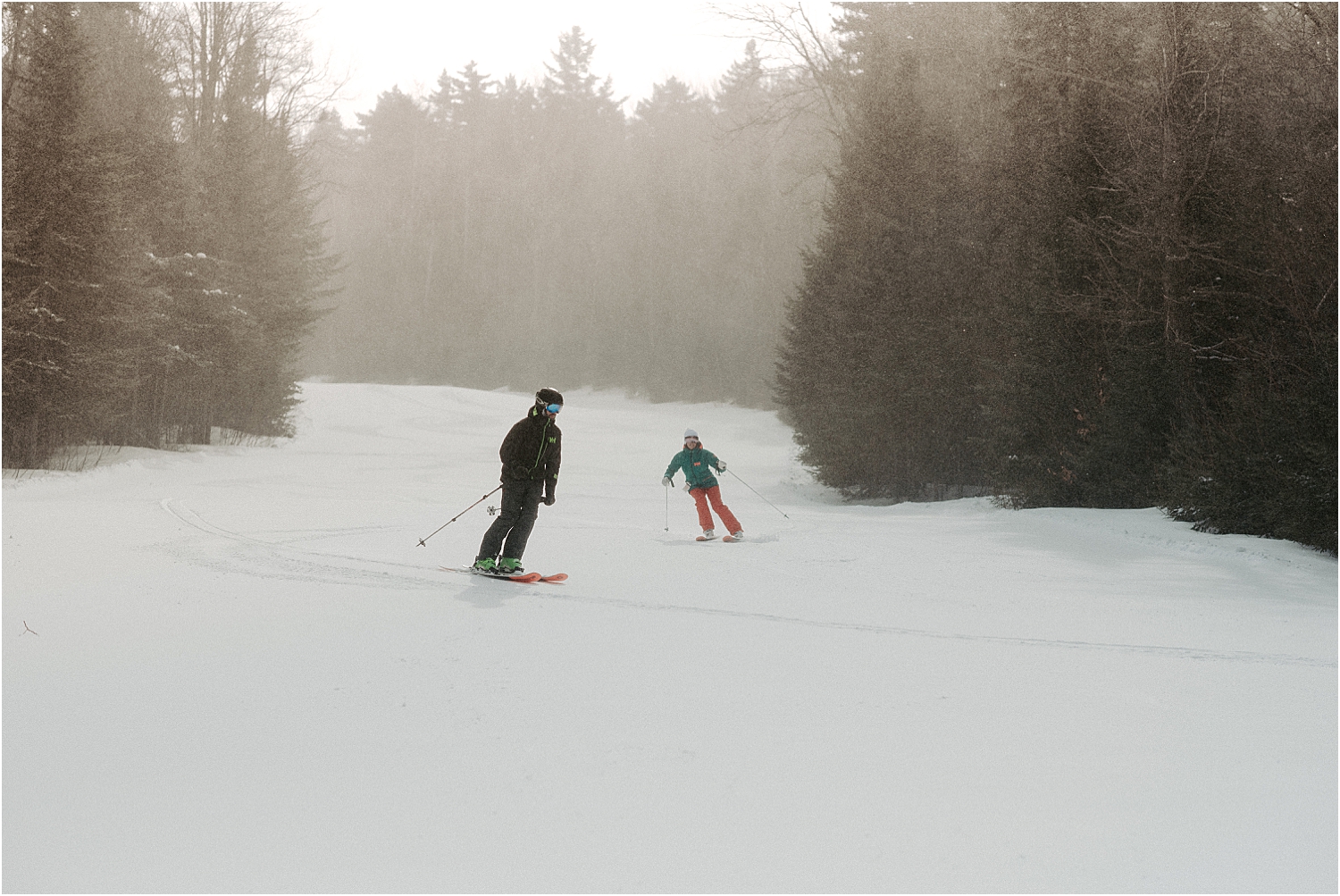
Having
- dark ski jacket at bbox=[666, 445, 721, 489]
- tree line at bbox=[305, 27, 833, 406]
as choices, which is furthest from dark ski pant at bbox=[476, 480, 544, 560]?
tree line at bbox=[305, 27, 833, 406]

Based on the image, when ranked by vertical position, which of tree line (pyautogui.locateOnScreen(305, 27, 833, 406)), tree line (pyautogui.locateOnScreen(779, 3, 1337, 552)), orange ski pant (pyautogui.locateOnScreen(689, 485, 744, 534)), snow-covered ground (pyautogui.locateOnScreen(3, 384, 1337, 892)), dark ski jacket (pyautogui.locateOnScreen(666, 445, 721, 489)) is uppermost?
tree line (pyautogui.locateOnScreen(305, 27, 833, 406))

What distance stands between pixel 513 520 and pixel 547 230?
60.4 meters

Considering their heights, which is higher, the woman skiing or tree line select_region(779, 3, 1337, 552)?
tree line select_region(779, 3, 1337, 552)

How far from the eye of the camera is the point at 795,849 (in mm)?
4273

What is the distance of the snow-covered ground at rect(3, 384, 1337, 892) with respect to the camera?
167 inches

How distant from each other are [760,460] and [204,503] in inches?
733

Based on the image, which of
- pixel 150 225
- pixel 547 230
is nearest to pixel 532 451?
pixel 150 225

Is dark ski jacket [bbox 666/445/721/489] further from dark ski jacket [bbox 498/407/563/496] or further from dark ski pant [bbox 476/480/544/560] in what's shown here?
dark ski pant [bbox 476/480/544/560]

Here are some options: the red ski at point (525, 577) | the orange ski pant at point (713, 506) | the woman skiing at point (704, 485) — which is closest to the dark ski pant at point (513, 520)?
the red ski at point (525, 577)

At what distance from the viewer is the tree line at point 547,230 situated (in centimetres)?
5847

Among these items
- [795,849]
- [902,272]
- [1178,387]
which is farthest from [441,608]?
[902,272]

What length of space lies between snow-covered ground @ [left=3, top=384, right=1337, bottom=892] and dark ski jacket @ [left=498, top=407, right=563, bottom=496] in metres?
1.09

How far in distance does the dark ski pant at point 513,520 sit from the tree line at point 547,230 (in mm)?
44975

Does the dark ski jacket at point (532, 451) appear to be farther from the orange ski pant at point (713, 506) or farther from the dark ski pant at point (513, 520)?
the orange ski pant at point (713, 506)
